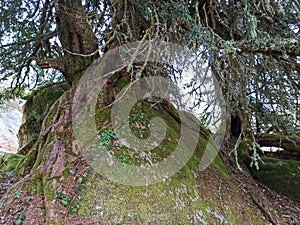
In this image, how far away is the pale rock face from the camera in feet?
43.0

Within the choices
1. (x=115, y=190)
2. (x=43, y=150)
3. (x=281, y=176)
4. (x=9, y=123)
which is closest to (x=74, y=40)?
(x=43, y=150)

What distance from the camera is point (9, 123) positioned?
13.8 metres

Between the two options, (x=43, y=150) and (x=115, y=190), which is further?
(x=43, y=150)

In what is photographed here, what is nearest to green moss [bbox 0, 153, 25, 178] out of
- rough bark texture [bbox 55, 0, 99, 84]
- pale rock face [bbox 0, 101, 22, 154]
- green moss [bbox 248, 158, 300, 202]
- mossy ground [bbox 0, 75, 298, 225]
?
mossy ground [bbox 0, 75, 298, 225]

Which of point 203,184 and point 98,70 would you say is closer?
point 203,184

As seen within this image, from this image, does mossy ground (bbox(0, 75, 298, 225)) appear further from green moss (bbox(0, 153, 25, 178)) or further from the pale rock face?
the pale rock face

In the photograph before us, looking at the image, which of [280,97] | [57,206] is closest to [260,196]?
[280,97]

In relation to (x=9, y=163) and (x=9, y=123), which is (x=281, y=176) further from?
(x=9, y=123)

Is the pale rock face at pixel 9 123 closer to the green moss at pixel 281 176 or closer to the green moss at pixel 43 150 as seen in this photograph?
the green moss at pixel 43 150

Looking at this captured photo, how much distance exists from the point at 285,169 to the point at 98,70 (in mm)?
3637

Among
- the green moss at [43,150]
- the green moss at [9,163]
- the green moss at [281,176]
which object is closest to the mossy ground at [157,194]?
the green moss at [43,150]

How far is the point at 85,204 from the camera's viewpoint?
2471mm

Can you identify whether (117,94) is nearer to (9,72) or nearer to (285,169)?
(9,72)

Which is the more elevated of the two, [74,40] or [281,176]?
[74,40]
